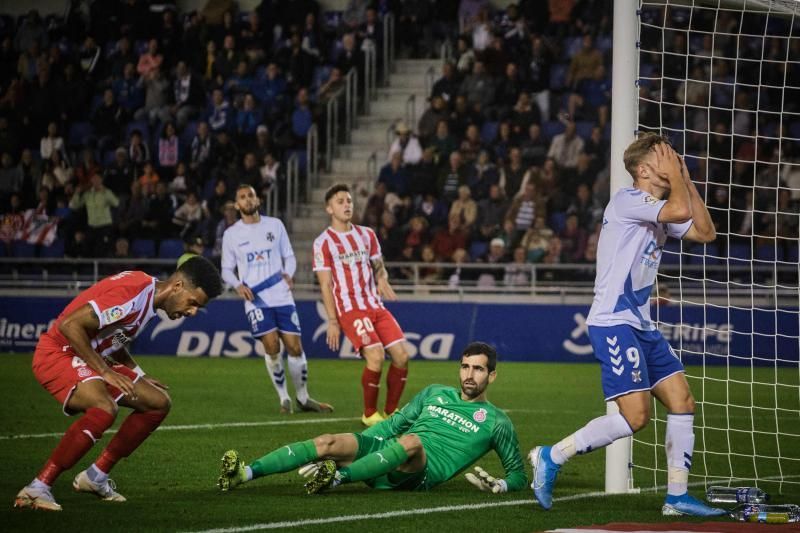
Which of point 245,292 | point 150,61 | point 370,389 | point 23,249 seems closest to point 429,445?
point 370,389

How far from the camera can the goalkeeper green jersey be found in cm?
773

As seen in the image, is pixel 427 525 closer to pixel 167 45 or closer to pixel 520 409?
pixel 520 409

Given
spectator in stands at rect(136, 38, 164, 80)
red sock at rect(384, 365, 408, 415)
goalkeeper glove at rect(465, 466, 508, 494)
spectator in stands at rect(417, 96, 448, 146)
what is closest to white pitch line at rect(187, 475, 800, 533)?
goalkeeper glove at rect(465, 466, 508, 494)

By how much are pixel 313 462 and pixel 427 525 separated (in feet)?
3.82

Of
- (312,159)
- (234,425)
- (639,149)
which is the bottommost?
(234,425)

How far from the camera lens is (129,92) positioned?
2616 cm

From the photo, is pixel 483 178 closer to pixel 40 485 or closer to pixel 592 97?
pixel 592 97

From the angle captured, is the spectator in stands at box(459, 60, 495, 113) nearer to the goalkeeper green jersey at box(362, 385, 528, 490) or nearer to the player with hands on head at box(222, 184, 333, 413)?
the player with hands on head at box(222, 184, 333, 413)

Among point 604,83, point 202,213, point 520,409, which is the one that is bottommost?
point 520,409

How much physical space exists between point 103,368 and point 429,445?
78.3 inches

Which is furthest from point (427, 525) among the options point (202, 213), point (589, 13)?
point (589, 13)

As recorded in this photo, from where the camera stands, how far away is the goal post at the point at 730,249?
8766 millimetres

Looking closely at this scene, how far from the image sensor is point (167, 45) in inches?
1056

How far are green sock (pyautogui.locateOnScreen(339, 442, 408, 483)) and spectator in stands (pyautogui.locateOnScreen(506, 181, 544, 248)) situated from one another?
1371 cm
